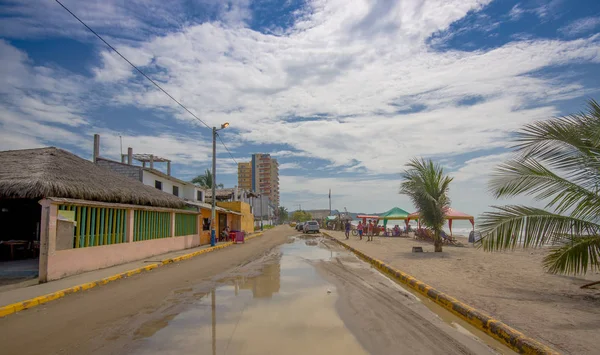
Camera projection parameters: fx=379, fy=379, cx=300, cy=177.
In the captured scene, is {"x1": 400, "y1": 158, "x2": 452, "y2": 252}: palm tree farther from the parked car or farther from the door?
the parked car

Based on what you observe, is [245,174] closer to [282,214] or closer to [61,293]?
[282,214]

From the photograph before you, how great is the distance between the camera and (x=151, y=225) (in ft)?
57.3

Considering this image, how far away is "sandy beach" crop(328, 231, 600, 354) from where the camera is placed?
17.4ft

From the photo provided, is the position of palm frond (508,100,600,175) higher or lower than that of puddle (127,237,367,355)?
higher

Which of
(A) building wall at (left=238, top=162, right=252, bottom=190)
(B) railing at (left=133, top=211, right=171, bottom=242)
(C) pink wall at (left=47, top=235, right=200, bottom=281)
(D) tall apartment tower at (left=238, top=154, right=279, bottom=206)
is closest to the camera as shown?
(C) pink wall at (left=47, top=235, right=200, bottom=281)

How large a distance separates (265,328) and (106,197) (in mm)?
9935

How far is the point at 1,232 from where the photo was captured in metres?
17.4

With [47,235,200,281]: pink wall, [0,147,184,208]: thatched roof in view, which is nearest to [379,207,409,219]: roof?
[47,235,200,281]: pink wall

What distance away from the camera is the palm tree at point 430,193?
760 inches

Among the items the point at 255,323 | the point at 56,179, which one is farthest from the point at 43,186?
the point at 255,323

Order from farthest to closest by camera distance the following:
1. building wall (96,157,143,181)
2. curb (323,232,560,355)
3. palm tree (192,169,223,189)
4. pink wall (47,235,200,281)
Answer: palm tree (192,169,223,189)
building wall (96,157,143,181)
pink wall (47,235,200,281)
curb (323,232,560,355)

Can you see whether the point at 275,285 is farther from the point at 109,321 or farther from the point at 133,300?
the point at 109,321

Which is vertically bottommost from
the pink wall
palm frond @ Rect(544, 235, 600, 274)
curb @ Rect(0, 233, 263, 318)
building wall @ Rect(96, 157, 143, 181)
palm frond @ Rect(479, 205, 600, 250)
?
curb @ Rect(0, 233, 263, 318)

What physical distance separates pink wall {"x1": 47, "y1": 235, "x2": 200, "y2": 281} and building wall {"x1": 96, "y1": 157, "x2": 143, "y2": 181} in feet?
30.1
